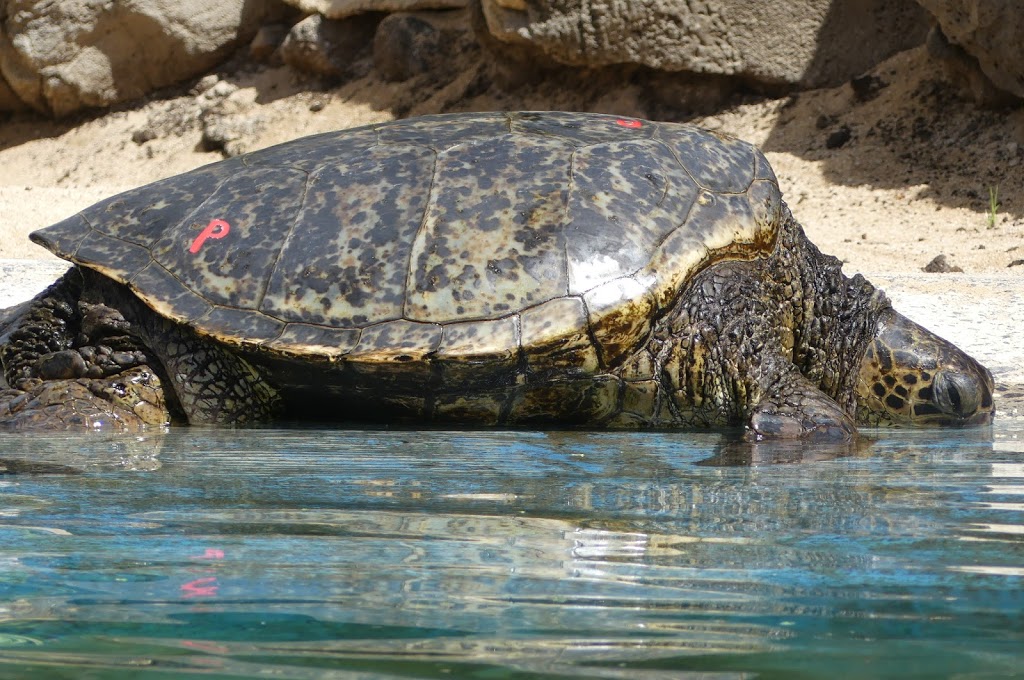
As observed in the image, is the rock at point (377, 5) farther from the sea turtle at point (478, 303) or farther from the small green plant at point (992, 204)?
the sea turtle at point (478, 303)

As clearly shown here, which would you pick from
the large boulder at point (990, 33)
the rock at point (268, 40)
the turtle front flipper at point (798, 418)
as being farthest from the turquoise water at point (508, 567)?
the rock at point (268, 40)

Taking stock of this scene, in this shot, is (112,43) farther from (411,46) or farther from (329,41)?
(411,46)

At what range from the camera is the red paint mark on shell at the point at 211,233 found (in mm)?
4699

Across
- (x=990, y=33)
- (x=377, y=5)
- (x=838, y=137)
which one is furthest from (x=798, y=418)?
(x=377, y=5)

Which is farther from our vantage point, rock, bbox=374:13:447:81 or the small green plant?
rock, bbox=374:13:447:81

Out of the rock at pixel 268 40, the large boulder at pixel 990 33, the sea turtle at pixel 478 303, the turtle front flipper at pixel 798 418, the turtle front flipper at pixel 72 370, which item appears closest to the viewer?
the turtle front flipper at pixel 798 418

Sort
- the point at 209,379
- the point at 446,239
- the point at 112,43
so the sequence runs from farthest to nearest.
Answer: the point at 112,43
the point at 209,379
the point at 446,239

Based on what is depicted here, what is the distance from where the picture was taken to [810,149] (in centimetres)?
1079

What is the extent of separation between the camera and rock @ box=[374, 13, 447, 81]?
13852 mm

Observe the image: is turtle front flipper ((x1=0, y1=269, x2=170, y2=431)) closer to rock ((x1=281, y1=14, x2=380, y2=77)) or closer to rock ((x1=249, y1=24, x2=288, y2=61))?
rock ((x1=281, y1=14, x2=380, y2=77))

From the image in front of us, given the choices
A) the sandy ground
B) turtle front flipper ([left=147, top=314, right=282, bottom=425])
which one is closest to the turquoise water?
turtle front flipper ([left=147, top=314, right=282, bottom=425])

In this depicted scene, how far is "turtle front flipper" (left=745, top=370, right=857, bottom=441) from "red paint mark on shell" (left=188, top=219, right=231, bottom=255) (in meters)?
2.15

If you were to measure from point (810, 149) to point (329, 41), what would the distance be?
20.4 ft

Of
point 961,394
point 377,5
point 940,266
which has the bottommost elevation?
point 961,394
